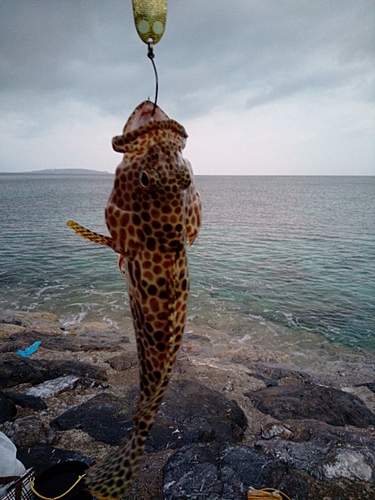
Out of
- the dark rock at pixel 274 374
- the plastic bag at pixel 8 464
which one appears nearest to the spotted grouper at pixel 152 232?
the plastic bag at pixel 8 464

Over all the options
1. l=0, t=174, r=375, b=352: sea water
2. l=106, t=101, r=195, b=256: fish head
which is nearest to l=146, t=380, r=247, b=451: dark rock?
l=106, t=101, r=195, b=256: fish head

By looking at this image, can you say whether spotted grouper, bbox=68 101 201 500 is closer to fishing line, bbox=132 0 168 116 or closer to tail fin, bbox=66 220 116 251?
tail fin, bbox=66 220 116 251

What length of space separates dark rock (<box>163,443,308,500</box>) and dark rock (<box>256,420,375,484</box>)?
36 centimetres

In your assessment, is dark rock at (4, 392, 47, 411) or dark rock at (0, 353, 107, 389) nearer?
dark rock at (4, 392, 47, 411)

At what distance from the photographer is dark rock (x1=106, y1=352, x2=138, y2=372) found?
10.0 metres

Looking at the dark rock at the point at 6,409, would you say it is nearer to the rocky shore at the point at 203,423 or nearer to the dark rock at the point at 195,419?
the rocky shore at the point at 203,423

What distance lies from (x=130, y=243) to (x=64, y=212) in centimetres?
6126

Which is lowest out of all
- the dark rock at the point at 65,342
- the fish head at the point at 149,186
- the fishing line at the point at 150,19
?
the dark rock at the point at 65,342

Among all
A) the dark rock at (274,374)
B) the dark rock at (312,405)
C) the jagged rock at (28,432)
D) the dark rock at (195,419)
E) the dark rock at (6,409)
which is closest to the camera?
the jagged rock at (28,432)

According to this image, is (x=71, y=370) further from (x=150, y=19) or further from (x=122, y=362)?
(x=150, y=19)

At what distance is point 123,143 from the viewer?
2084mm

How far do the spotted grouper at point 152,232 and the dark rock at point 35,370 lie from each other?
7.13 m

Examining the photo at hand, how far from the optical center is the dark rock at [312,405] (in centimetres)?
821

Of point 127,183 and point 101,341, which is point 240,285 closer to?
point 101,341
